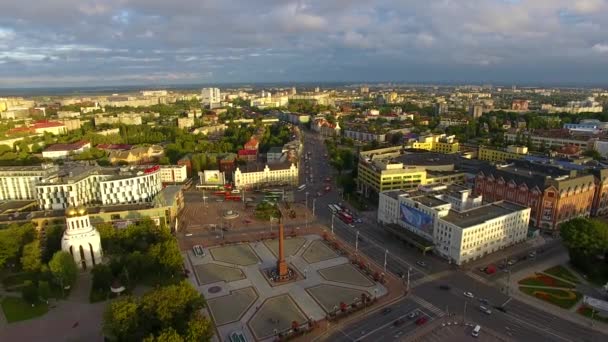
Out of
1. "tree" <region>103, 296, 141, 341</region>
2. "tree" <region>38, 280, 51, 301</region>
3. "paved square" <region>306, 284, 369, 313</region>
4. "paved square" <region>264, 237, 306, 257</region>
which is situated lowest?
"paved square" <region>306, 284, 369, 313</region>

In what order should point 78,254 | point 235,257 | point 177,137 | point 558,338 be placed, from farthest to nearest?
point 177,137 < point 235,257 < point 78,254 < point 558,338

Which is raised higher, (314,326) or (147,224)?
(147,224)

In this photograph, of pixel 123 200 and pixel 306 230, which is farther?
pixel 123 200

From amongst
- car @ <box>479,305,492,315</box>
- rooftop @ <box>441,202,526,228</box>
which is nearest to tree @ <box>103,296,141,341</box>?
car @ <box>479,305,492,315</box>

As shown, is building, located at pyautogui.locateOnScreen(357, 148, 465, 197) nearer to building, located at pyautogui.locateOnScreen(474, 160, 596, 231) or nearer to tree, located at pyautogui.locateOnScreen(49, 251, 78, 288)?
building, located at pyautogui.locateOnScreen(474, 160, 596, 231)

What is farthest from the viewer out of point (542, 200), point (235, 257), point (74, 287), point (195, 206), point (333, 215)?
point (195, 206)

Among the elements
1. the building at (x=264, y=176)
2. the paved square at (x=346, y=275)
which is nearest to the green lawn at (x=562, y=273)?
the paved square at (x=346, y=275)

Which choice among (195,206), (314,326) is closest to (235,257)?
(314,326)

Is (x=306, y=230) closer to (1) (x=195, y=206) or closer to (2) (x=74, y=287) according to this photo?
(1) (x=195, y=206)
